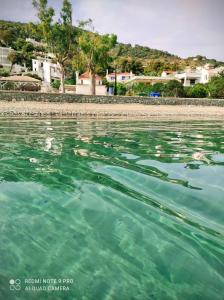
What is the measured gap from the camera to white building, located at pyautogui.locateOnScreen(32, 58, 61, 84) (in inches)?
2771

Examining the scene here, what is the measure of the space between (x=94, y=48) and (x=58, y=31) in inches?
174

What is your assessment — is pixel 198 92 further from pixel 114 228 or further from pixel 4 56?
pixel 4 56

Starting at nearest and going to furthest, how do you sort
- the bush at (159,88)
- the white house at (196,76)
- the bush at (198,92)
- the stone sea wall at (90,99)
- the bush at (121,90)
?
the stone sea wall at (90,99), the bush at (198,92), the bush at (159,88), the bush at (121,90), the white house at (196,76)

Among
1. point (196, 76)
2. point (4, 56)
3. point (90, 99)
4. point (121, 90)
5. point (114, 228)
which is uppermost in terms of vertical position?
point (4, 56)

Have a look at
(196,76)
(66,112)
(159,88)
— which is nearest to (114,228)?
(66,112)

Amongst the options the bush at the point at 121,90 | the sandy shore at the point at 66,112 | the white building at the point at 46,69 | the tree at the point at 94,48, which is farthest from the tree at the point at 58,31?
the white building at the point at 46,69

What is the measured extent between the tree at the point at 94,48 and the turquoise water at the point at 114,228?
3059 centimetres

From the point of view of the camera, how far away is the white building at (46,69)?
231ft

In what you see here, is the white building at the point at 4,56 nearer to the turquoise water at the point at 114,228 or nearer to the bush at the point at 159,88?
the bush at the point at 159,88

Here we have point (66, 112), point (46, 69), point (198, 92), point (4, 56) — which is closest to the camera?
point (66, 112)

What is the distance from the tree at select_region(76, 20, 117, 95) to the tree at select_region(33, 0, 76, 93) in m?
1.37

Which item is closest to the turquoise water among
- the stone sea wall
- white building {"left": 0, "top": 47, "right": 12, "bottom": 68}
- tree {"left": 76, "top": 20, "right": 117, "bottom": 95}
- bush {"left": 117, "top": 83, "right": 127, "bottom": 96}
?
Result: the stone sea wall

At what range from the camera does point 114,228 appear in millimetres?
3148

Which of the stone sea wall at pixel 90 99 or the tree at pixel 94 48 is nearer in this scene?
the stone sea wall at pixel 90 99
